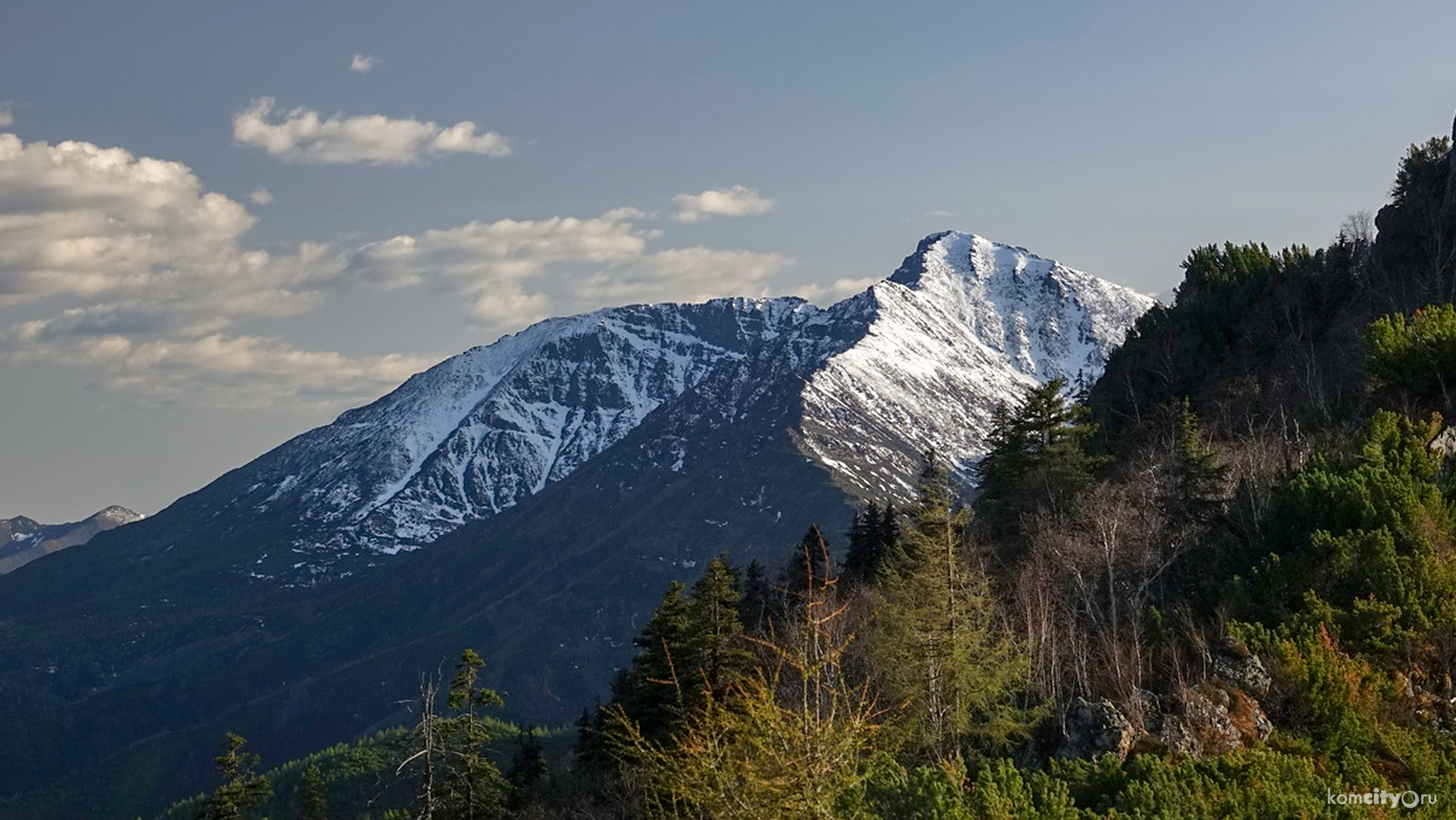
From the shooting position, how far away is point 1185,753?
72.6ft

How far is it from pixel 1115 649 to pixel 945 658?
427cm

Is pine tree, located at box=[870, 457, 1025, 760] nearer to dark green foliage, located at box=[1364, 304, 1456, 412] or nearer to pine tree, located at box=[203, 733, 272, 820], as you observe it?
dark green foliage, located at box=[1364, 304, 1456, 412]

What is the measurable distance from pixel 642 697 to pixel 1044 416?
86.5ft

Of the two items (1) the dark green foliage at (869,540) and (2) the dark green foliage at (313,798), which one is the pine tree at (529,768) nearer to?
(2) the dark green foliage at (313,798)

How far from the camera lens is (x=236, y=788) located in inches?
2245

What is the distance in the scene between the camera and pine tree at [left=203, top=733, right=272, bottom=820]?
5669cm

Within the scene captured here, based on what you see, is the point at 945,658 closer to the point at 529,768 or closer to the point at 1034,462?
the point at 1034,462

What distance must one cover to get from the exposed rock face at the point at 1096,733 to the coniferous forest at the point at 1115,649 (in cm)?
7

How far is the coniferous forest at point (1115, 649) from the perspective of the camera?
61.9 feet

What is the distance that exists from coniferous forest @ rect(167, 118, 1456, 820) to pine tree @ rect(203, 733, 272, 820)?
28 cm

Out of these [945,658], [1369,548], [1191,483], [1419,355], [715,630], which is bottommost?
[715,630]

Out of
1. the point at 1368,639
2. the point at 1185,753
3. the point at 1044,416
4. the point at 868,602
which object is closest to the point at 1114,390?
the point at 1044,416

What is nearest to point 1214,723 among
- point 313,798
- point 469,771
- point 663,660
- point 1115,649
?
point 1115,649

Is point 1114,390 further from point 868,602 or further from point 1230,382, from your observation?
point 868,602
